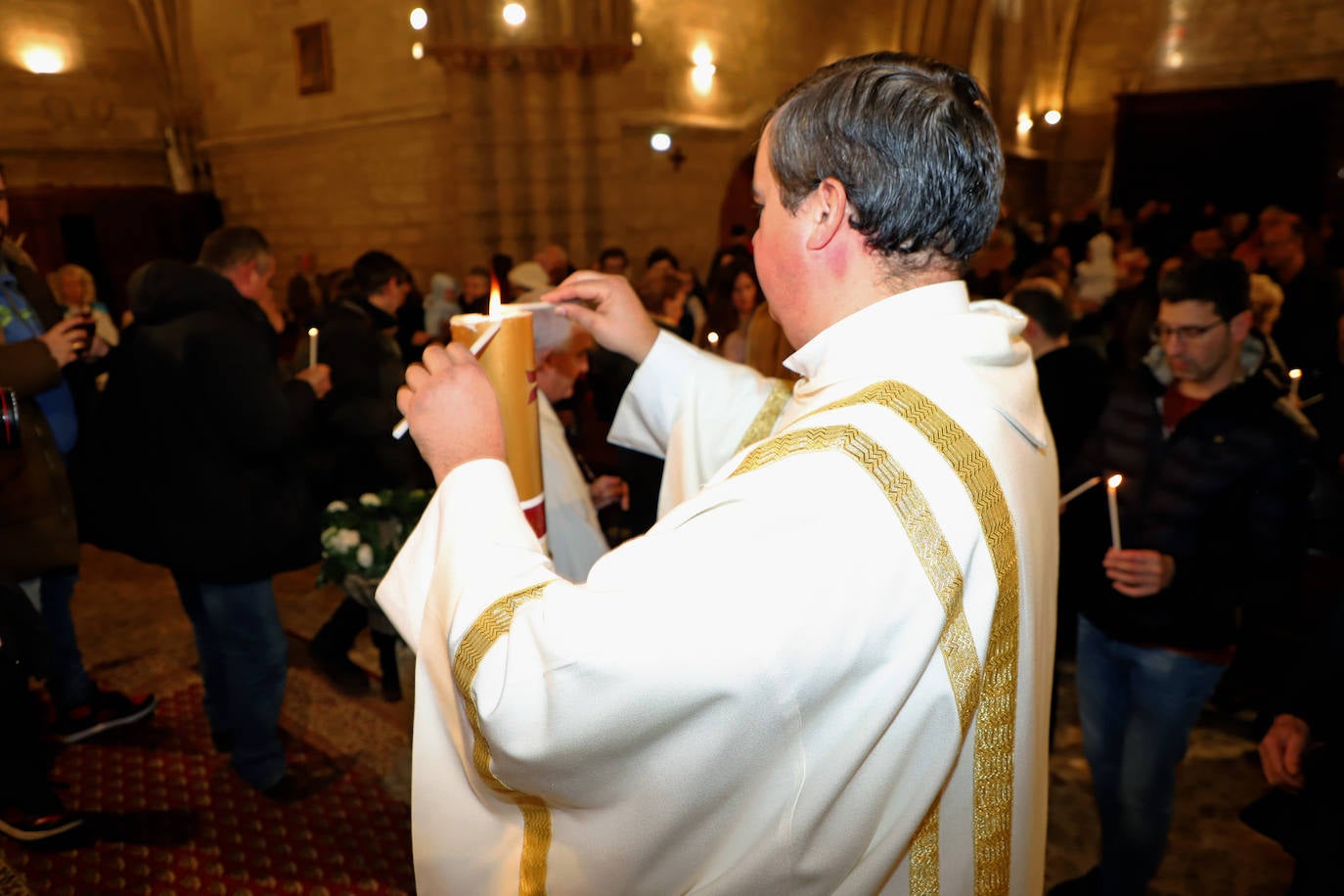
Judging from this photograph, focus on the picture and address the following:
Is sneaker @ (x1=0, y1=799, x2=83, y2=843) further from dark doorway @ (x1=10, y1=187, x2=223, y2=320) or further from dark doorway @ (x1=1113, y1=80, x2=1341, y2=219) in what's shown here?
dark doorway @ (x1=1113, y1=80, x2=1341, y2=219)

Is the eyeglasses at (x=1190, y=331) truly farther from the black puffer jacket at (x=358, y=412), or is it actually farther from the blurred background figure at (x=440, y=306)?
the blurred background figure at (x=440, y=306)

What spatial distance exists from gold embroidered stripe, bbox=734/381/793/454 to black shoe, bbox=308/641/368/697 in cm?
266

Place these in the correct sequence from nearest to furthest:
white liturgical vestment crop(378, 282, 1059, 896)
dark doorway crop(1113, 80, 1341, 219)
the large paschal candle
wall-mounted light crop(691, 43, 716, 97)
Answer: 1. white liturgical vestment crop(378, 282, 1059, 896)
2. the large paschal candle
3. wall-mounted light crop(691, 43, 716, 97)
4. dark doorway crop(1113, 80, 1341, 219)

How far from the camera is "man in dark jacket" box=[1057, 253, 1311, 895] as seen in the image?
2.10 m

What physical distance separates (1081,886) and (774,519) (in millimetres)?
2247

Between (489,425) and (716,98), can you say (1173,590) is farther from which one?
(716,98)

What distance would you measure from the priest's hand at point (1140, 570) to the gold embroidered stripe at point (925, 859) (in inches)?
48.8

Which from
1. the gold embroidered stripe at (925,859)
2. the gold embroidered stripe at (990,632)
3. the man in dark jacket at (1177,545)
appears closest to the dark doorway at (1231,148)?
the man in dark jacket at (1177,545)

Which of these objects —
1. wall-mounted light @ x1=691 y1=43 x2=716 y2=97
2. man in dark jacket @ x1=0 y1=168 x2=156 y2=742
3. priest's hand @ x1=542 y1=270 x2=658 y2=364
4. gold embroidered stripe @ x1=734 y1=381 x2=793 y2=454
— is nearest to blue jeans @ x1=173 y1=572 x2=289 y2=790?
man in dark jacket @ x1=0 y1=168 x2=156 y2=742

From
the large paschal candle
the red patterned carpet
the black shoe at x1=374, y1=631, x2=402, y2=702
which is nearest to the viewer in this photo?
the large paschal candle

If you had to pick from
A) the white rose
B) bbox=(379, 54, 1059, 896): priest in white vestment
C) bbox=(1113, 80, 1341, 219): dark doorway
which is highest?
bbox=(1113, 80, 1341, 219): dark doorway

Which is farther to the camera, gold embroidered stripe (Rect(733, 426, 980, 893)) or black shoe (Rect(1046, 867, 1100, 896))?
black shoe (Rect(1046, 867, 1100, 896))

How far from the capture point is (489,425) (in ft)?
3.59

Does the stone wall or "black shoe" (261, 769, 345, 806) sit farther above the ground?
the stone wall
